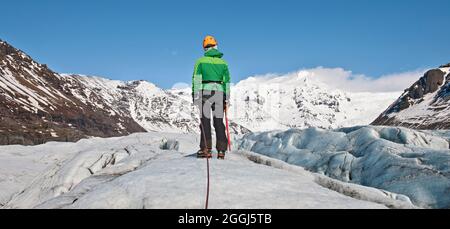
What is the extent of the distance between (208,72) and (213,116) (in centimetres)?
118

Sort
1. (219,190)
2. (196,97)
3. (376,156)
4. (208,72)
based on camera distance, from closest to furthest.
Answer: (219,190) < (208,72) < (196,97) < (376,156)

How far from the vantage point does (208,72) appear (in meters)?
11.1

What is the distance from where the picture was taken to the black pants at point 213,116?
11.1m

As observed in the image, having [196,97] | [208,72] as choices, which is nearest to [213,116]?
[196,97]

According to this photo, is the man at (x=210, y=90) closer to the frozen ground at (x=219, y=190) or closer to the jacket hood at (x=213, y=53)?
the jacket hood at (x=213, y=53)

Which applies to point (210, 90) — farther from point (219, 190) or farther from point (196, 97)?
point (219, 190)

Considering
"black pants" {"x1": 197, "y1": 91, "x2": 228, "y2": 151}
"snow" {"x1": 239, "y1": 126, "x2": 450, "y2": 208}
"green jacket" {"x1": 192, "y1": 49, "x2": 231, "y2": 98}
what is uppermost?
"green jacket" {"x1": 192, "y1": 49, "x2": 231, "y2": 98}

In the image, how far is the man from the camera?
436 inches

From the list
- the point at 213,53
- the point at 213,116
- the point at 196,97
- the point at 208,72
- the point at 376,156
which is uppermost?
the point at 213,53

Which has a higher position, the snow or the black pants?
the black pants

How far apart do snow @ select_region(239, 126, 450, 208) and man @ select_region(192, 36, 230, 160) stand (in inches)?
212

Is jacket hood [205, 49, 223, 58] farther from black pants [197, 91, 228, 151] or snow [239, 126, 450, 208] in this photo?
snow [239, 126, 450, 208]

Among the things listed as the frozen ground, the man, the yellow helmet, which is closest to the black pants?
the man

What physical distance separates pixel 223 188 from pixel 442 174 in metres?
7.41
